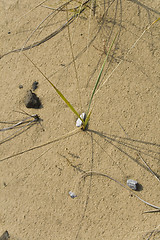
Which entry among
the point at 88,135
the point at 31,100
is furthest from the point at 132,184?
the point at 31,100

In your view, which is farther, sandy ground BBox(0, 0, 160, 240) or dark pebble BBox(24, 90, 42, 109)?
dark pebble BBox(24, 90, 42, 109)

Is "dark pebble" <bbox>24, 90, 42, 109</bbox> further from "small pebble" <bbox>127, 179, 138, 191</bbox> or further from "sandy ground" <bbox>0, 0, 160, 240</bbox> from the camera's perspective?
"small pebble" <bbox>127, 179, 138, 191</bbox>

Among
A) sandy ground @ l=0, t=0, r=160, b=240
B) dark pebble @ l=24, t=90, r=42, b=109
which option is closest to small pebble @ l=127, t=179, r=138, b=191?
sandy ground @ l=0, t=0, r=160, b=240

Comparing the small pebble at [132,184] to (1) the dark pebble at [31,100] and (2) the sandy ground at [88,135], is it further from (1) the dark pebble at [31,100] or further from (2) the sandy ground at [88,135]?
(1) the dark pebble at [31,100]

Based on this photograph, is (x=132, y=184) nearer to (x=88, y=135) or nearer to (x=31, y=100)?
(x=88, y=135)

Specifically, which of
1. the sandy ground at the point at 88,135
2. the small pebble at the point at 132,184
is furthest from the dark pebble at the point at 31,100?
the small pebble at the point at 132,184

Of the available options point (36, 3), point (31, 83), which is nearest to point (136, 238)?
point (31, 83)
